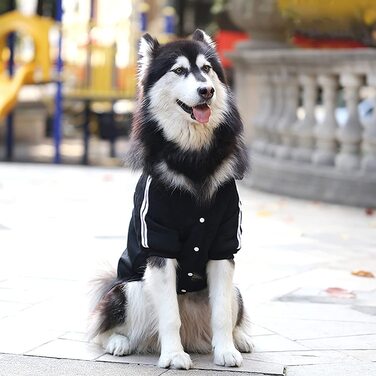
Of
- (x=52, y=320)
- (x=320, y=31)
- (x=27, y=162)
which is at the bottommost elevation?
(x=27, y=162)

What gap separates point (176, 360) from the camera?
5.09 metres

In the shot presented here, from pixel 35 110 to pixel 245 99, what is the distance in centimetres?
598

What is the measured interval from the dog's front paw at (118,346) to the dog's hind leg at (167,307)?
23 cm

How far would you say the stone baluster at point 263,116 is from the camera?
13.4 meters

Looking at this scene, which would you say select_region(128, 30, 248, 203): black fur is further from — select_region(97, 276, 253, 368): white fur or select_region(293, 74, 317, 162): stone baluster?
select_region(293, 74, 317, 162): stone baluster

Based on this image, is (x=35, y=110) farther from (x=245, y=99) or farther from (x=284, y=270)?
(x=284, y=270)

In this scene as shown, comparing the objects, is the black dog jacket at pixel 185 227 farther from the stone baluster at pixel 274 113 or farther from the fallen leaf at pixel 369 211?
the stone baluster at pixel 274 113

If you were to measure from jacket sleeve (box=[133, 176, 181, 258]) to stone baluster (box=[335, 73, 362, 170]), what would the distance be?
648cm

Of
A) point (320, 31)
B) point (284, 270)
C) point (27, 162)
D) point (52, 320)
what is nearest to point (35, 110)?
point (27, 162)

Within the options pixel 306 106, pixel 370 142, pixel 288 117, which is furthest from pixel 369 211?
pixel 288 117

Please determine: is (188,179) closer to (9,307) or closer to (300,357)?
(300,357)

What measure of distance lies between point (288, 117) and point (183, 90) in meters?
7.79

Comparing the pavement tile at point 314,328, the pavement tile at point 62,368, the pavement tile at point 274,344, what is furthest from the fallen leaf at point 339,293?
the pavement tile at point 62,368

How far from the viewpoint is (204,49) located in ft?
17.1
